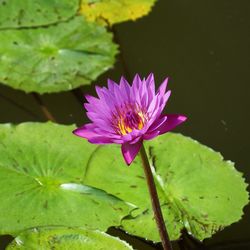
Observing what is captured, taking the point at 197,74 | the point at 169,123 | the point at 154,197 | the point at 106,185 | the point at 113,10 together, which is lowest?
the point at 154,197

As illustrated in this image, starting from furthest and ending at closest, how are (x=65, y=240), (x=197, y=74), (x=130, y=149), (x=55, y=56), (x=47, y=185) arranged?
1. (x=197, y=74)
2. (x=55, y=56)
3. (x=47, y=185)
4. (x=65, y=240)
5. (x=130, y=149)

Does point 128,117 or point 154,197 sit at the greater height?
point 128,117

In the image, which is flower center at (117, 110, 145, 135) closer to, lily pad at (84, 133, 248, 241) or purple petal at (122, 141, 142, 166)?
purple petal at (122, 141, 142, 166)

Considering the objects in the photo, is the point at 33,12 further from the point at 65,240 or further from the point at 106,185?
the point at 65,240

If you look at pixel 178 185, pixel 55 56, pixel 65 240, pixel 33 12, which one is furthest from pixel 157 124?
pixel 33 12

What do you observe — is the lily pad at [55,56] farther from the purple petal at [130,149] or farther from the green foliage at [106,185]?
the purple petal at [130,149]
